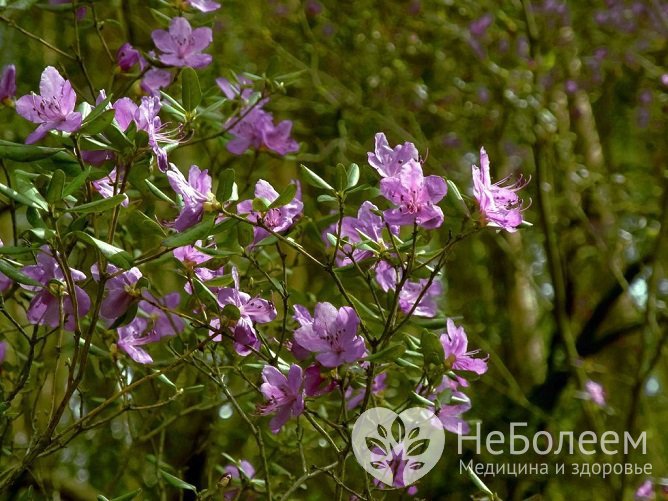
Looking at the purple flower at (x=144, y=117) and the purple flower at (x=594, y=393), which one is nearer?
the purple flower at (x=144, y=117)

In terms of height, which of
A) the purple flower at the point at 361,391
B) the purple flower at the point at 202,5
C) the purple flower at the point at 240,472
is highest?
the purple flower at the point at 202,5

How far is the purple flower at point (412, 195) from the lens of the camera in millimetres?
1246

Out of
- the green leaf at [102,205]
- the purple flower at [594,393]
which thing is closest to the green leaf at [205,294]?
the green leaf at [102,205]

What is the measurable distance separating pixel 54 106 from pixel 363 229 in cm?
50

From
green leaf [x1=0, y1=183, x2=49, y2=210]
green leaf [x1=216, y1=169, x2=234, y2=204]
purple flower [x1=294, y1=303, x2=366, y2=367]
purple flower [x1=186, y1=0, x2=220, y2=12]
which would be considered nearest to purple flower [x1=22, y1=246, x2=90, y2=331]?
A: green leaf [x1=0, y1=183, x2=49, y2=210]

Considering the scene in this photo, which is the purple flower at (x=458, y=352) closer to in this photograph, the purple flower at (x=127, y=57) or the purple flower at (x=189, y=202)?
the purple flower at (x=189, y=202)

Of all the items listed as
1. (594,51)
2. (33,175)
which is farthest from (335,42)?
(33,175)

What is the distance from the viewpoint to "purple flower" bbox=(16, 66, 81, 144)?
1206 millimetres

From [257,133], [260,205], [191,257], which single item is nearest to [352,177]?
[260,205]

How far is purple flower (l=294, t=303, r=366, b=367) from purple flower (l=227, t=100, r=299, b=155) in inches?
30.3

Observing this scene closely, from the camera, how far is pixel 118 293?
1.29m

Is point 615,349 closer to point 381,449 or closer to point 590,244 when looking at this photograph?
point 590,244

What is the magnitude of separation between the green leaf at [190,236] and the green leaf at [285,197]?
4.8 inches

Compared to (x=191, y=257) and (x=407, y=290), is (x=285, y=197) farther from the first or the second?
(x=407, y=290)
